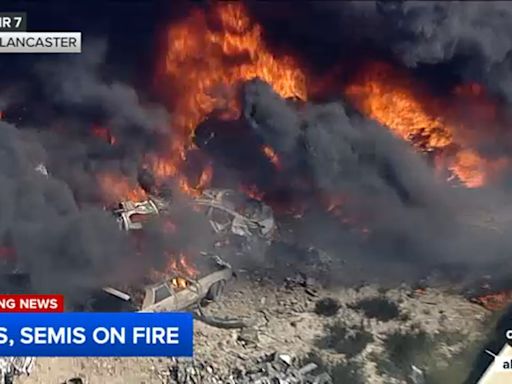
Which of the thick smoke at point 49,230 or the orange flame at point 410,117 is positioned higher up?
the orange flame at point 410,117

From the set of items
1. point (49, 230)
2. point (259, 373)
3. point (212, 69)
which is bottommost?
point (259, 373)

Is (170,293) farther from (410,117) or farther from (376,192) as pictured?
(410,117)

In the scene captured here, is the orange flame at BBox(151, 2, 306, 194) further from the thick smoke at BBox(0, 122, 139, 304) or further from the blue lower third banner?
the blue lower third banner

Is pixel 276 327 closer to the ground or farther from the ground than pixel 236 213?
closer to the ground

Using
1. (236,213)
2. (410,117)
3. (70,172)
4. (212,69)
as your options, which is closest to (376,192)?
(410,117)
